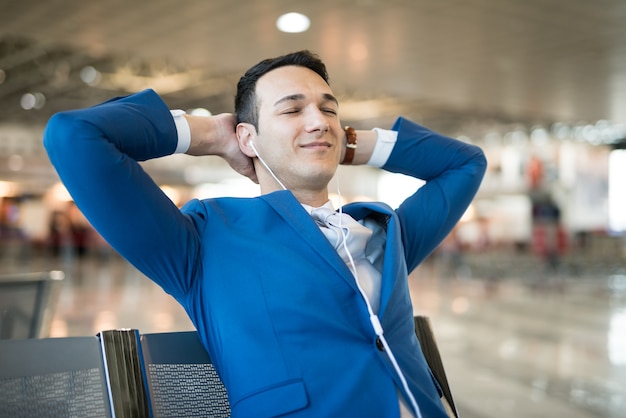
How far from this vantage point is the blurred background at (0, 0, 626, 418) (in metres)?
5.99

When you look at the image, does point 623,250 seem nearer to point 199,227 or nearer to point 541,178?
point 541,178

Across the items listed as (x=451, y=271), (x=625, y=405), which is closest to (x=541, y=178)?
(x=451, y=271)

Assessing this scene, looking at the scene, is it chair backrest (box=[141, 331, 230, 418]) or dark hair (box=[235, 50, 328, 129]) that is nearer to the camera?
chair backrest (box=[141, 331, 230, 418])

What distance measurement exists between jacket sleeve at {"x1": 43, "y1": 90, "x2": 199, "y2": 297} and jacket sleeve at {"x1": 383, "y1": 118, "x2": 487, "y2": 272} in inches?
27.2

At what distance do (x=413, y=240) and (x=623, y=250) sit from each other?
21.7 metres

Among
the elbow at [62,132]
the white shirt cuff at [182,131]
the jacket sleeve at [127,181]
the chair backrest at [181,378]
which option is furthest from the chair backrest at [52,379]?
the white shirt cuff at [182,131]

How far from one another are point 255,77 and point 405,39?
752cm

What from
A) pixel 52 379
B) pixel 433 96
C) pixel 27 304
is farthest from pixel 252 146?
pixel 433 96

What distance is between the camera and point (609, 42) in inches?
344

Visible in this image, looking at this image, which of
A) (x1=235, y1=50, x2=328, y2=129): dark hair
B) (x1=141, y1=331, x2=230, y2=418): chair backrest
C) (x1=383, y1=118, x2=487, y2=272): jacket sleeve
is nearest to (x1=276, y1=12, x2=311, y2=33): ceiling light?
(x1=383, y1=118, x2=487, y2=272): jacket sleeve

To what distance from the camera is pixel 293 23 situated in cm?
809

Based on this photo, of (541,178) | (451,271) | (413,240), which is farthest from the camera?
(541,178)

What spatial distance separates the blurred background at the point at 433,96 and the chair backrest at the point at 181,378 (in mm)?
2818

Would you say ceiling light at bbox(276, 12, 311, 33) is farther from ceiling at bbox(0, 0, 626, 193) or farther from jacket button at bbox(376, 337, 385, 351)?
jacket button at bbox(376, 337, 385, 351)
